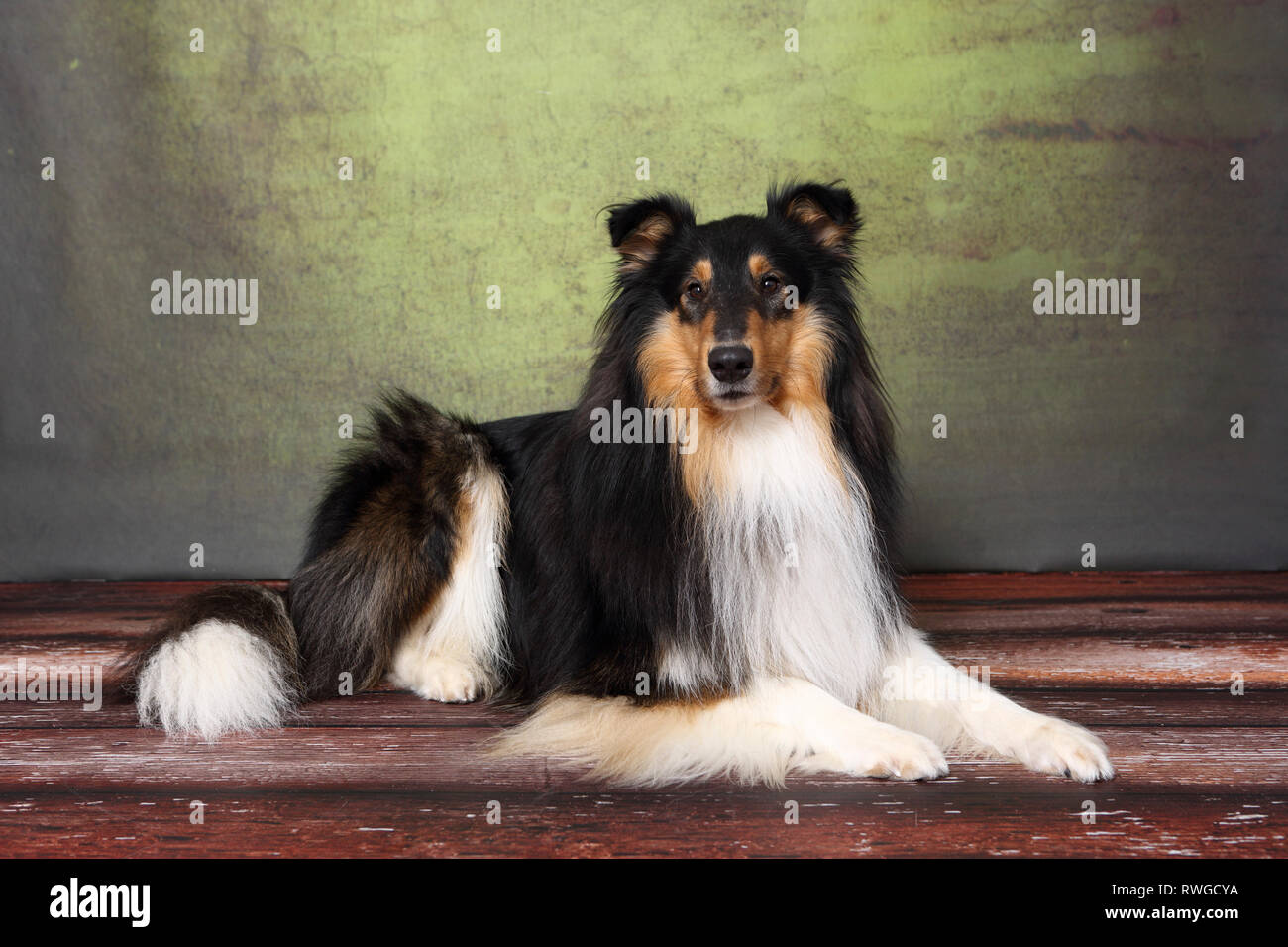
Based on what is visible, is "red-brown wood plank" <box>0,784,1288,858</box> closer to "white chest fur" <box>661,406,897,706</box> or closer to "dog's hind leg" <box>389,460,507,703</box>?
"white chest fur" <box>661,406,897,706</box>

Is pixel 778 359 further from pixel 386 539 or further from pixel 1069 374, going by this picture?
pixel 1069 374

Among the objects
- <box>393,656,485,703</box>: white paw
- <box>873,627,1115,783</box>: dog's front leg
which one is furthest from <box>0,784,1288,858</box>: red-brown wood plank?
<box>393,656,485,703</box>: white paw

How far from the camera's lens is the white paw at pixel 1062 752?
8.36ft

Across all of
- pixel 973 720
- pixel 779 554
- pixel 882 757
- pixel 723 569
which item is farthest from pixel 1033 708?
pixel 723 569

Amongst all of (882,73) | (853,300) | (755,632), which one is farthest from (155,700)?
(882,73)

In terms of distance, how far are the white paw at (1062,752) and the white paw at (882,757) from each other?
0.70 ft

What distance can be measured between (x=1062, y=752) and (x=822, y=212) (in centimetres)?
150

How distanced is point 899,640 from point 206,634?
1932mm

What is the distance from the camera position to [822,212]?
9.81 ft

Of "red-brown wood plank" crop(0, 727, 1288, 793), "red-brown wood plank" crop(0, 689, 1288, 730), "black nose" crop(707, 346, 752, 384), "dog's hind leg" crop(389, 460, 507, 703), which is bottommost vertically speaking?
"red-brown wood plank" crop(0, 727, 1288, 793)

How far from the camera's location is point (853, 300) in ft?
9.84

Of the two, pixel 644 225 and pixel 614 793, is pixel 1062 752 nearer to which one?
pixel 614 793

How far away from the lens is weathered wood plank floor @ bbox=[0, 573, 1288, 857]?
226 centimetres

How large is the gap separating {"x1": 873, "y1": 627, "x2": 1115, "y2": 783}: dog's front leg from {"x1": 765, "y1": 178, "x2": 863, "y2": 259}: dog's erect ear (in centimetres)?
110
